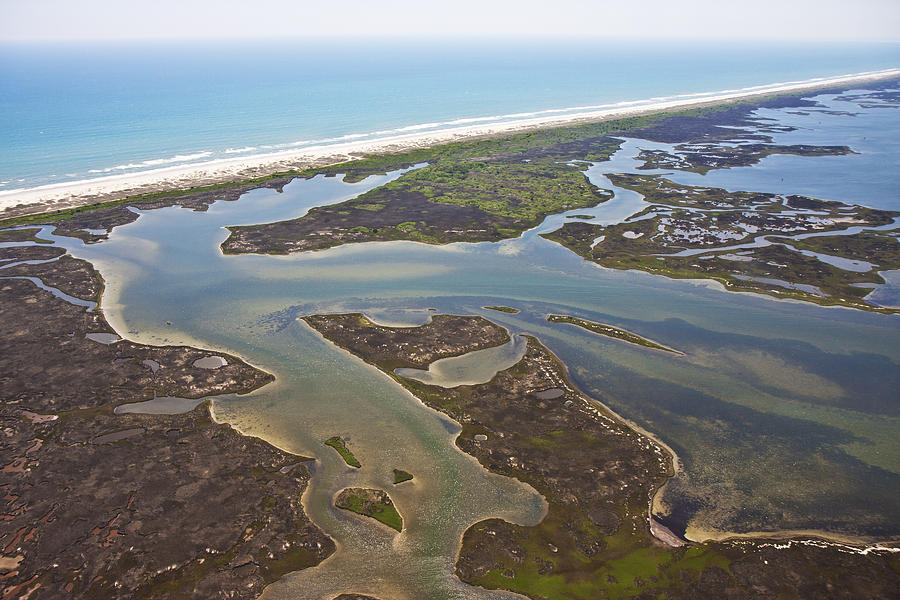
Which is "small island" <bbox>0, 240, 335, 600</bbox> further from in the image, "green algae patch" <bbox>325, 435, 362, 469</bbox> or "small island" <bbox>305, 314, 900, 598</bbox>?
"small island" <bbox>305, 314, 900, 598</bbox>

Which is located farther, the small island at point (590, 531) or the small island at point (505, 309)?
the small island at point (505, 309)

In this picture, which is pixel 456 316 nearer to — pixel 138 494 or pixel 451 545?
pixel 451 545

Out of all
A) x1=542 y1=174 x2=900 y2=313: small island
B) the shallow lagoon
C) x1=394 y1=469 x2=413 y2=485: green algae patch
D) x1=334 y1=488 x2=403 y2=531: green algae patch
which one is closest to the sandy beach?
the shallow lagoon

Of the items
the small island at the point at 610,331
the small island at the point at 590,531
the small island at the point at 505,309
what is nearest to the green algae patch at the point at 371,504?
the small island at the point at 590,531

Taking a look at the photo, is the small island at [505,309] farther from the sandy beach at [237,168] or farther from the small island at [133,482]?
the sandy beach at [237,168]

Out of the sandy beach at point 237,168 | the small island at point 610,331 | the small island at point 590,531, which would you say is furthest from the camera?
the sandy beach at point 237,168

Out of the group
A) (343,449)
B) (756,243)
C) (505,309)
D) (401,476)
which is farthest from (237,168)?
(756,243)

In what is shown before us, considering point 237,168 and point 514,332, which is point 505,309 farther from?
point 237,168
